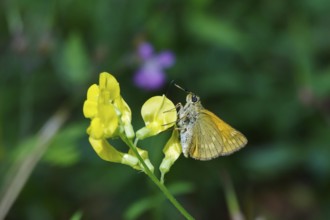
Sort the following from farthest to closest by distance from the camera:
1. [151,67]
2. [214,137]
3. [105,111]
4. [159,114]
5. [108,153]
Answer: [151,67], [214,137], [159,114], [108,153], [105,111]

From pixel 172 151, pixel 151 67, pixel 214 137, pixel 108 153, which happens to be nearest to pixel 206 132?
pixel 214 137

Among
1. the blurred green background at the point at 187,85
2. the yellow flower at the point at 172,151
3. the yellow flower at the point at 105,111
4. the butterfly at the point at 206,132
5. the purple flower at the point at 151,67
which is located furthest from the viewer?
the purple flower at the point at 151,67

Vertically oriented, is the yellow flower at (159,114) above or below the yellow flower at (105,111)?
below

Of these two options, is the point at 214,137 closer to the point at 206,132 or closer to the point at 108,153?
the point at 206,132

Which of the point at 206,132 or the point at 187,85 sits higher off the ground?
the point at 206,132

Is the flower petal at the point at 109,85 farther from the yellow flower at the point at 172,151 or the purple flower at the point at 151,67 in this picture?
the purple flower at the point at 151,67

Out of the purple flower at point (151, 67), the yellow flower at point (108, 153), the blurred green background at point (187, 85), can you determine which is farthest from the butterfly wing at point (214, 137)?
the purple flower at point (151, 67)

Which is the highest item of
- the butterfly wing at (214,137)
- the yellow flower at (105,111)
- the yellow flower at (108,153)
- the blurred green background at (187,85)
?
the yellow flower at (105,111)
